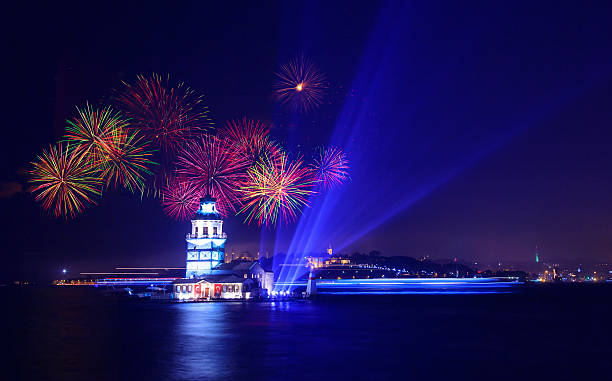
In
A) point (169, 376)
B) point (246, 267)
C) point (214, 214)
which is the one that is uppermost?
point (214, 214)

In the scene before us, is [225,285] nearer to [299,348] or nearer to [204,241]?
[204,241]

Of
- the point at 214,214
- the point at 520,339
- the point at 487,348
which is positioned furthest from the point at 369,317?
the point at 214,214

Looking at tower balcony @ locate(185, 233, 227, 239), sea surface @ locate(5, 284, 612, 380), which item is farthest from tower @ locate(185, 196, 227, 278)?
sea surface @ locate(5, 284, 612, 380)

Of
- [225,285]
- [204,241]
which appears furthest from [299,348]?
[204,241]

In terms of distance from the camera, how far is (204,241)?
357ft

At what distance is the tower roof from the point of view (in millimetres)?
109562

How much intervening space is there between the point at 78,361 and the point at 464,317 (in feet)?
180

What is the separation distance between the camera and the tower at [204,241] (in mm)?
108875

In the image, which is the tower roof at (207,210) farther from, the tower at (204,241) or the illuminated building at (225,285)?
the illuminated building at (225,285)

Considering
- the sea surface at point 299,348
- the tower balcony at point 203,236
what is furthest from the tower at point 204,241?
the sea surface at point 299,348

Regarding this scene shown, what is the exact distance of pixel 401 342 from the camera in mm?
50688

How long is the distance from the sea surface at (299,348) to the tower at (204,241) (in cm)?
3475

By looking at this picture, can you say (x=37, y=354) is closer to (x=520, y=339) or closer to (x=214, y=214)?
(x=520, y=339)

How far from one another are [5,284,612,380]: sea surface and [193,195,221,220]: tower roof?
3695 centimetres
